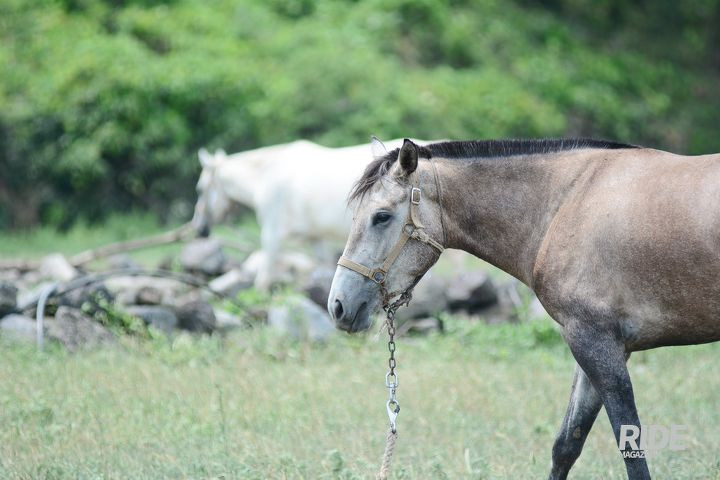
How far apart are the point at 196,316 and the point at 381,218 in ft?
15.5

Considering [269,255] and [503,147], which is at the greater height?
[269,255]

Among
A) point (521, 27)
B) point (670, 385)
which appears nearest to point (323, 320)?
point (670, 385)

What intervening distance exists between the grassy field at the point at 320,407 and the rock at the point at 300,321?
163 millimetres

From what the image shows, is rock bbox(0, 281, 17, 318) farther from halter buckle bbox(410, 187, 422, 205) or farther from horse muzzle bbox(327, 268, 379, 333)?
halter buckle bbox(410, 187, 422, 205)

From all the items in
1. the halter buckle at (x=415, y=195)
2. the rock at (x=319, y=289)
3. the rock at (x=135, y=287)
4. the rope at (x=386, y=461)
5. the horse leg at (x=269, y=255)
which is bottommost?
the rope at (x=386, y=461)

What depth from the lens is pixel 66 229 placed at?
17.6 meters

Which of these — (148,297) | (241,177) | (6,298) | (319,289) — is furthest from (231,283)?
(6,298)

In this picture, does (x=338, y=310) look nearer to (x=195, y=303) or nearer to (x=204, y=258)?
(x=195, y=303)

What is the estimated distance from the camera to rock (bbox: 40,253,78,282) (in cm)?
1095

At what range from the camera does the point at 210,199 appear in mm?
13734

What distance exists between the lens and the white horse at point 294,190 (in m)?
11.8

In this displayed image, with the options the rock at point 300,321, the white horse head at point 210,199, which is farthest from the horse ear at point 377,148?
→ the white horse head at point 210,199

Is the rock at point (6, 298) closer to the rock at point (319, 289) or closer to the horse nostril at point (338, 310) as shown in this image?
the rock at point (319, 289)

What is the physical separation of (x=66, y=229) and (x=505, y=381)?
12043 millimetres
